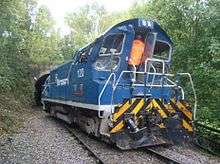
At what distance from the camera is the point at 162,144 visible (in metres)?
9.37

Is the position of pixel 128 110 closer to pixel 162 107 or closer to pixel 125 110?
pixel 125 110

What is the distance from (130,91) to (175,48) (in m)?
4.13

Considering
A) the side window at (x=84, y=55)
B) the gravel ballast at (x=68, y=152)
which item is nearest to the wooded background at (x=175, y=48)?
the gravel ballast at (x=68, y=152)

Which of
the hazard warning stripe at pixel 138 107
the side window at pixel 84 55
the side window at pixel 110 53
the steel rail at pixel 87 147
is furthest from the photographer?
the side window at pixel 84 55

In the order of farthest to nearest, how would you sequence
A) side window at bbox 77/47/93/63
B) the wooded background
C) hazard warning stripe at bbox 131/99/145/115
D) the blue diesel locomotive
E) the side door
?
the wooded background < side window at bbox 77/47/93/63 < the side door < hazard warning stripe at bbox 131/99/145/115 < the blue diesel locomotive

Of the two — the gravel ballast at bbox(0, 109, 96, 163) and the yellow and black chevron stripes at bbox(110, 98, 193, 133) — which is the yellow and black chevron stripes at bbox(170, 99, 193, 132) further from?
the gravel ballast at bbox(0, 109, 96, 163)

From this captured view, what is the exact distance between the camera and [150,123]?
30.0 ft

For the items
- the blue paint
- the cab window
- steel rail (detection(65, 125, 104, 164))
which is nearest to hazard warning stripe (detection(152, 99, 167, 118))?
the blue paint

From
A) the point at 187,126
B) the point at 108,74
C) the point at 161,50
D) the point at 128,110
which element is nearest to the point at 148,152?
the point at 128,110

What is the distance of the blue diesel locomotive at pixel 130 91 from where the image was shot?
891 cm

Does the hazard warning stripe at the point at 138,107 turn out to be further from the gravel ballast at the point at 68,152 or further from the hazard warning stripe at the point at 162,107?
the gravel ballast at the point at 68,152

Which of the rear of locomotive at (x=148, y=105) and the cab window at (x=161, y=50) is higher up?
the cab window at (x=161, y=50)

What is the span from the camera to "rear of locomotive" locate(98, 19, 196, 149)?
8875mm

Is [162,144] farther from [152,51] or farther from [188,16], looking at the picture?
[188,16]
